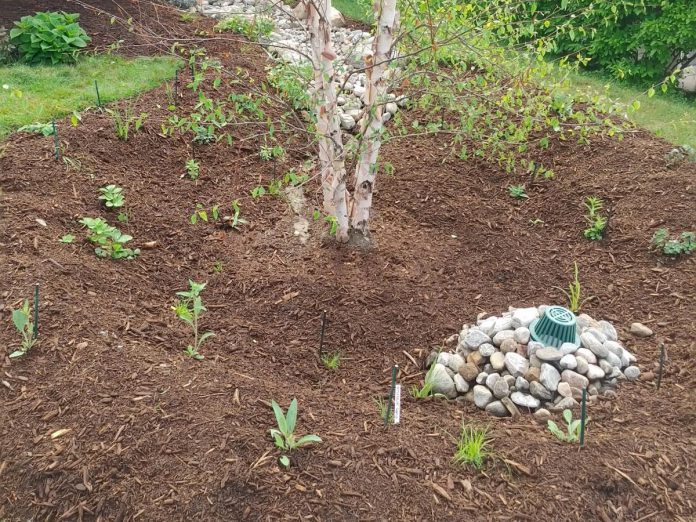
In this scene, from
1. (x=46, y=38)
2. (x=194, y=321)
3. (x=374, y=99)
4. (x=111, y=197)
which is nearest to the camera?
(x=194, y=321)

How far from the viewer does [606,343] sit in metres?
3.48

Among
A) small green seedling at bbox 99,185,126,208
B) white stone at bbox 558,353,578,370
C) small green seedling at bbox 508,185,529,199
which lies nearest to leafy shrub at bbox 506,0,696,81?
small green seedling at bbox 508,185,529,199

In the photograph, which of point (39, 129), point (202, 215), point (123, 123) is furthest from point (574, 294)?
point (39, 129)

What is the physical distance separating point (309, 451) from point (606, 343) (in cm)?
182

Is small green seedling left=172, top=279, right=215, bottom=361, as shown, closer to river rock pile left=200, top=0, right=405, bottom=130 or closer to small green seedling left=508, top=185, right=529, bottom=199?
small green seedling left=508, top=185, right=529, bottom=199

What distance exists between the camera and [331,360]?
3635 millimetres

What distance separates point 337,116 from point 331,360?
162 centimetres

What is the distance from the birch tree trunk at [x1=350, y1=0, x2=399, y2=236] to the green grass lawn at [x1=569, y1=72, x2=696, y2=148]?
246cm

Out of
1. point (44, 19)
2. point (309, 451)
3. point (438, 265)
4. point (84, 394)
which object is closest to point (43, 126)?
point (44, 19)

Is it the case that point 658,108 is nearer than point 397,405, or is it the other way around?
point 397,405

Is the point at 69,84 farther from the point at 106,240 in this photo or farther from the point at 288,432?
the point at 288,432

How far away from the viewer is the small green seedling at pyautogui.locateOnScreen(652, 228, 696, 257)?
4.25m

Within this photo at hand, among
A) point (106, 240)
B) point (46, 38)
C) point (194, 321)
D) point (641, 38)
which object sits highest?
point (641, 38)

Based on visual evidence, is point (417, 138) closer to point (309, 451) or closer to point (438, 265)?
point (438, 265)
